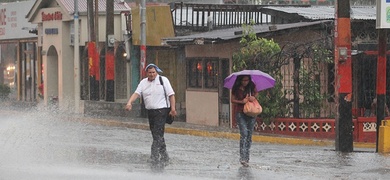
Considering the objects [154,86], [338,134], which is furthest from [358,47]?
[154,86]

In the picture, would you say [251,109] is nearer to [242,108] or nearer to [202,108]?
[242,108]

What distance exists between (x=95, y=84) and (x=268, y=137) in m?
16.7

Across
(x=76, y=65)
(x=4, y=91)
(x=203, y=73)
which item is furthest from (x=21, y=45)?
(x=203, y=73)

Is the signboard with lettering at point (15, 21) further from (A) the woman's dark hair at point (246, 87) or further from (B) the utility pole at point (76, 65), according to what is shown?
(A) the woman's dark hair at point (246, 87)

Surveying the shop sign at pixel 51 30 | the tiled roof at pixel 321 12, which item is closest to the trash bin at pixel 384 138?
the tiled roof at pixel 321 12

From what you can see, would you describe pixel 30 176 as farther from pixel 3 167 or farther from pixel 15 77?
pixel 15 77

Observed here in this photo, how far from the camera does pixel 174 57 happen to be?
126 ft

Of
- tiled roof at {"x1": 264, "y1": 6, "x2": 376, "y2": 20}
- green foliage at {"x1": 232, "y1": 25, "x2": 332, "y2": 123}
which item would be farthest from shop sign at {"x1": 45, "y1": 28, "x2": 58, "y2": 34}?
green foliage at {"x1": 232, "y1": 25, "x2": 332, "y2": 123}

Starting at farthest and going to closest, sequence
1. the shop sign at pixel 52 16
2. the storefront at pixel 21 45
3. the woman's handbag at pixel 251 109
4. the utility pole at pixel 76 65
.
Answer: the storefront at pixel 21 45 < the shop sign at pixel 52 16 < the utility pole at pixel 76 65 < the woman's handbag at pixel 251 109

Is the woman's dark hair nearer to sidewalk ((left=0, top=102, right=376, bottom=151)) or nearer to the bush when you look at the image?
sidewalk ((left=0, top=102, right=376, bottom=151))

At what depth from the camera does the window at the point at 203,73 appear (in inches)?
1230

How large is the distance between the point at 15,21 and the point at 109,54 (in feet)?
60.0

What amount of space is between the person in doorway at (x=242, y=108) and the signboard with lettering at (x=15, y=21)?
123 ft

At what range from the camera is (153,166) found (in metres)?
15.9
